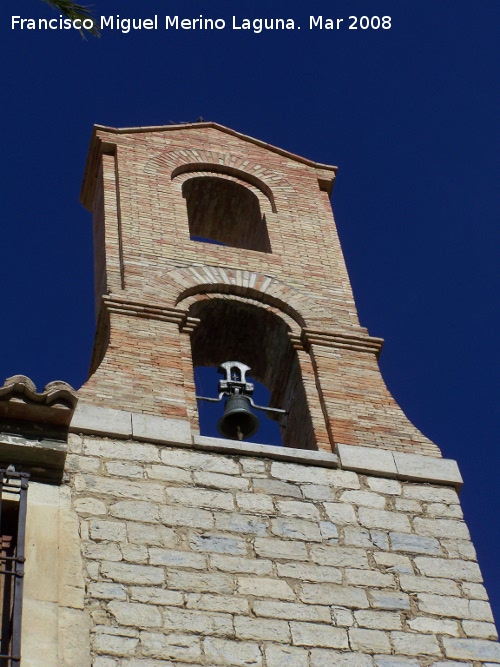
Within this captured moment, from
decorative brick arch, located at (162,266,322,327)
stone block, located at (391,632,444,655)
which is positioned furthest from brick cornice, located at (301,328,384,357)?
stone block, located at (391,632,444,655)

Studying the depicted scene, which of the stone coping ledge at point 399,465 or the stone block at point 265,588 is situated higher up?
the stone coping ledge at point 399,465

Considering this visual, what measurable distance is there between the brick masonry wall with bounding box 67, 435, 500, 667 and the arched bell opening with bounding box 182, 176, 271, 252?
4943 millimetres

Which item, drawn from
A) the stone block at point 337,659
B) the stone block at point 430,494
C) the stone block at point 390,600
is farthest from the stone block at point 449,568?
the stone block at point 337,659

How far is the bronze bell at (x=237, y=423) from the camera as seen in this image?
396 inches

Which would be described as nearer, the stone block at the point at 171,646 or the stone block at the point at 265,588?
the stone block at the point at 171,646

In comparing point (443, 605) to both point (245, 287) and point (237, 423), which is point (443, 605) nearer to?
point (237, 423)

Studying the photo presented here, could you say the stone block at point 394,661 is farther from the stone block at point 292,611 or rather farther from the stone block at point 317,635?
the stone block at point 292,611

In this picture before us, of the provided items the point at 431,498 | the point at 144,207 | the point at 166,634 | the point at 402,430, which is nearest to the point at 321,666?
the point at 166,634

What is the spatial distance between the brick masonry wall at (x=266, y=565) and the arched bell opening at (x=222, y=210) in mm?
4943

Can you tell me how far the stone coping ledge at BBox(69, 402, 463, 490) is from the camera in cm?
906

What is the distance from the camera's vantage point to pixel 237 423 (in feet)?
33.1

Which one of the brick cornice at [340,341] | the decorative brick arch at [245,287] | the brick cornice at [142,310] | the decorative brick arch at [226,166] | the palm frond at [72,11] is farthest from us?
the decorative brick arch at [226,166]

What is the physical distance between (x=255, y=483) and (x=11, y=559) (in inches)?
85.4

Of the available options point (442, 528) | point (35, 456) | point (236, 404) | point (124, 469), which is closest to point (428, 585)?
point (442, 528)
